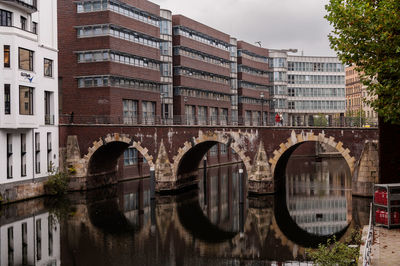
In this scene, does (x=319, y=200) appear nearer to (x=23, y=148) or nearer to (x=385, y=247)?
(x=23, y=148)

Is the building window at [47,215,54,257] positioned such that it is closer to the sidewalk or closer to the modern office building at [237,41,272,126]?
the sidewalk

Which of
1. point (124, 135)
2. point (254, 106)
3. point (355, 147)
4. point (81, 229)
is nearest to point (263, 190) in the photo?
point (355, 147)

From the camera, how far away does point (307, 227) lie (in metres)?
35.2

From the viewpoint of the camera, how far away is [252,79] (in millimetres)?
98500

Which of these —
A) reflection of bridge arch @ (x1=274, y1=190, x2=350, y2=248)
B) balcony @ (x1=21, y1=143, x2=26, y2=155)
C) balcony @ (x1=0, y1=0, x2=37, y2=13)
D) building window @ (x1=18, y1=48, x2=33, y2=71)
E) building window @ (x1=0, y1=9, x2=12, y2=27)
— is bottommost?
reflection of bridge arch @ (x1=274, y1=190, x2=350, y2=248)

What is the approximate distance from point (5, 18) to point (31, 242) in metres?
20.0

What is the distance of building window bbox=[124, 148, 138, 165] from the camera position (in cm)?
5962

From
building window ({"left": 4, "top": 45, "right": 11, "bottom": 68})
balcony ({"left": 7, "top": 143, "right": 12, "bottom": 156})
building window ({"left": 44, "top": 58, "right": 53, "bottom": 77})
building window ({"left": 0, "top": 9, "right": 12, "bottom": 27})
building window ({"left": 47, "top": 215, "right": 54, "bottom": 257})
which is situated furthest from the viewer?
building window ({"left": 44, "top": 58, "right": 53, "bottom": 77})

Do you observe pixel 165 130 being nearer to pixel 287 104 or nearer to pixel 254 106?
pixel 254 106

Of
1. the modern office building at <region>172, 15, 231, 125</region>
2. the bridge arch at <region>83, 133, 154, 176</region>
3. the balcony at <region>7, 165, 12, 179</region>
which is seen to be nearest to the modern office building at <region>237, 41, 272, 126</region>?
the modern office building at <region>172, 15, 231, 125</region>

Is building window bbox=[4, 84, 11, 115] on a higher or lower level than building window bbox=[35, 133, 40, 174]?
higher

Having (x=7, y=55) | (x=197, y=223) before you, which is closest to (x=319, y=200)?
(x=197, y=223)

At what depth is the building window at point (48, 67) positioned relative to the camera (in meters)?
47.6

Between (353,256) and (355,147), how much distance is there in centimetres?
2588
